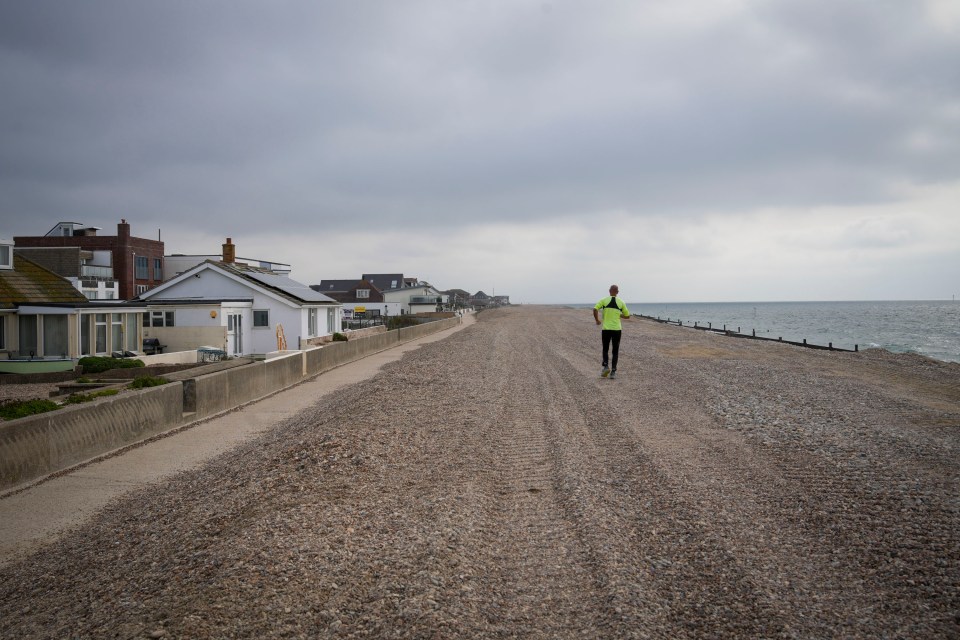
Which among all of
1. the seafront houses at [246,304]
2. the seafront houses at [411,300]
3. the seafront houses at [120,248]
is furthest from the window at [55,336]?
the seafront houses at [411,300]

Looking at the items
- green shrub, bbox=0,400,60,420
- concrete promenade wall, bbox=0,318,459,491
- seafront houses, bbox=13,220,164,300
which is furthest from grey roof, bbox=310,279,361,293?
green shrub, bbox=0,400,60,420

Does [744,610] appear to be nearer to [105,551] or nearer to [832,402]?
[105,551]

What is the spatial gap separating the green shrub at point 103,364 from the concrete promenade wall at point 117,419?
8538mm

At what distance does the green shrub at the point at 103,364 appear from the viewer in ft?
70.5

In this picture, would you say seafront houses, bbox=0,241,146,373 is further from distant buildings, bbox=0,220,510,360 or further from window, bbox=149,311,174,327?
window, bbox=149,311,174,327

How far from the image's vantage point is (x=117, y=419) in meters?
9.67

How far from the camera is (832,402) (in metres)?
11.0

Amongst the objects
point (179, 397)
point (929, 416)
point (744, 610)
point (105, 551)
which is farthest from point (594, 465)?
point (179, 397)

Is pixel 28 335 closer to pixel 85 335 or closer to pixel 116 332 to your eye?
pixel 85 335

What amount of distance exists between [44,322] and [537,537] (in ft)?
81.1

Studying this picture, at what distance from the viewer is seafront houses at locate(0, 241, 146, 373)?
22562 mm

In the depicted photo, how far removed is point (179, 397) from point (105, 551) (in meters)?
6.82

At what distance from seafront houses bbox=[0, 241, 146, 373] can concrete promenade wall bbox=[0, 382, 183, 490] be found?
15.0 m

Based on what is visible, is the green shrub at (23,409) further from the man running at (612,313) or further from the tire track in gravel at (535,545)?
the man running at (612,313)
